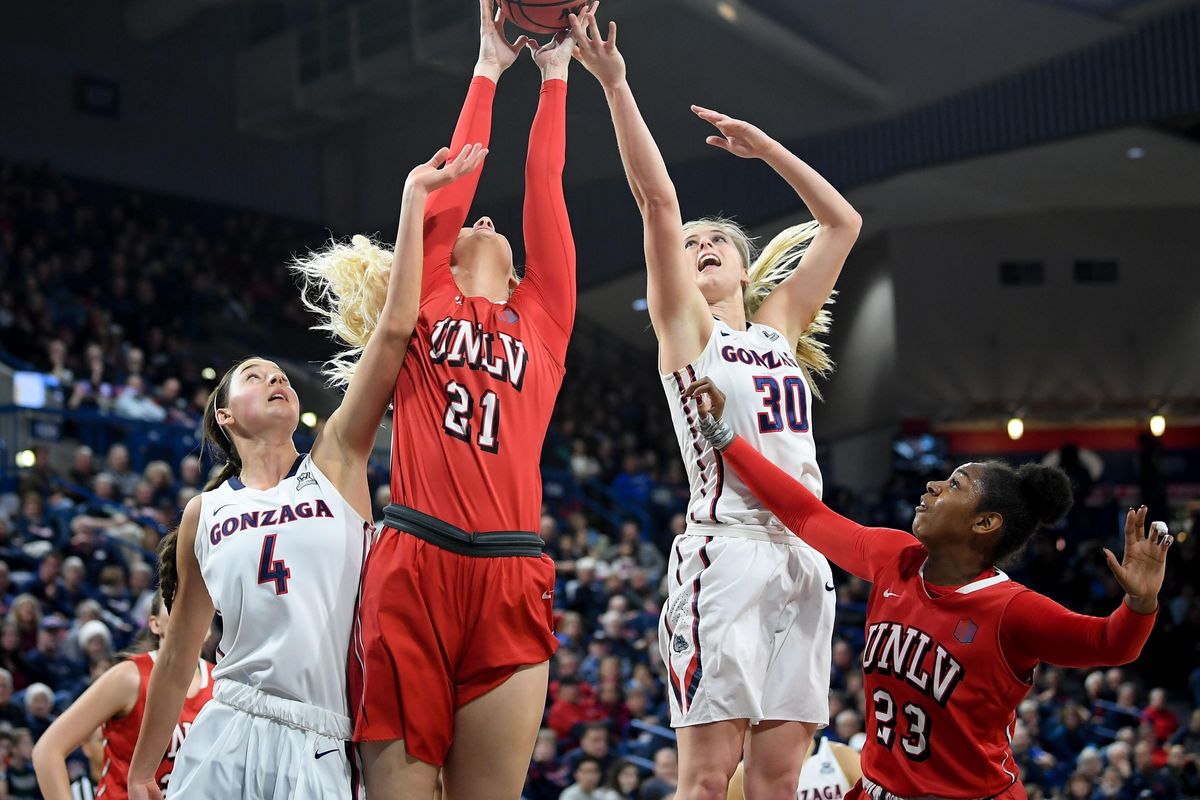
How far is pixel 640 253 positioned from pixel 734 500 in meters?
16.6

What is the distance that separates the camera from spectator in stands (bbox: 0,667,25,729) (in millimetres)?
8159

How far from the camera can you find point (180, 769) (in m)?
3.61

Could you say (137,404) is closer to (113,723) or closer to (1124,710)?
(113,723)

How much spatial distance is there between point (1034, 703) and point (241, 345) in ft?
38.8

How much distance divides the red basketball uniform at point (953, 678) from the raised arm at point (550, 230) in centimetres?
118

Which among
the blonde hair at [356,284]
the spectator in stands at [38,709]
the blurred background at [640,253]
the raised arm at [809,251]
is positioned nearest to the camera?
the blonde hair at [356,284]

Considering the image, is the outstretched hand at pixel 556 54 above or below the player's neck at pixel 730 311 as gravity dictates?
above

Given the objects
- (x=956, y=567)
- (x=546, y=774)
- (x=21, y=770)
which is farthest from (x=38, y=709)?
(x=956, y=567)

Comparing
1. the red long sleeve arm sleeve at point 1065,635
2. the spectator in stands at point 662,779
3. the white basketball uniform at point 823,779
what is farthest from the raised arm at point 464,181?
the spectator in stands at point 662,779

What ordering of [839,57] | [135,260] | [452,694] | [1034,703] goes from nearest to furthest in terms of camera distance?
[452,694] < [1034,703] < [839,57] < [135,260]

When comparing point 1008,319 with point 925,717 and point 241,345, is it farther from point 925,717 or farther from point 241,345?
point 925,717

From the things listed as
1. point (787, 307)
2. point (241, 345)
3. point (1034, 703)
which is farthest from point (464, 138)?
point (241, 345)

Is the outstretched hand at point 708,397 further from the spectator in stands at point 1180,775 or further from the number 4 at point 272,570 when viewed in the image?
the spectator in stands at point 1180,775

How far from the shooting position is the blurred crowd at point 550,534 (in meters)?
9.71
